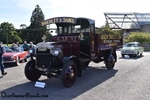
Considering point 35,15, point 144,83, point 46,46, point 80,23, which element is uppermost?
point 35,15

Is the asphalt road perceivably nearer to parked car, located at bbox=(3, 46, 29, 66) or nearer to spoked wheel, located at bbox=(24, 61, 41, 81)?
spoked wheel, located at bbox=(24, 61, 41, 81)

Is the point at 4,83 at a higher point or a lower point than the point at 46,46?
lower

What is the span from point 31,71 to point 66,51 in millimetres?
1722

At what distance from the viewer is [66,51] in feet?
26.8

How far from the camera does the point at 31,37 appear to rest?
66.4m

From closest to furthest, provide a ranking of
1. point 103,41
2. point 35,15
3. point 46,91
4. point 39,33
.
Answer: point 46,91
point 103,41
point 39,33
point 35,15

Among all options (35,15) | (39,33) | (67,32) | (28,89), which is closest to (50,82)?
(28,89)

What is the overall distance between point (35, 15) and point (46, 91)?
228ft

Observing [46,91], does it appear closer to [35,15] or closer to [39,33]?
[39,33]

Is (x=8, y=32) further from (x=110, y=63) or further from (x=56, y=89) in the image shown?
(x=56, y=89)

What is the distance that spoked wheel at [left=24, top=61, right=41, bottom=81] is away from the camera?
8.45 metres

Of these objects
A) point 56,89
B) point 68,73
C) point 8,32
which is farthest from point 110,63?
point 8,32

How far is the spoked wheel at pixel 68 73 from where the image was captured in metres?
7.18

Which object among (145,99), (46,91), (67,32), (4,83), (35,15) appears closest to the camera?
(145,99)
